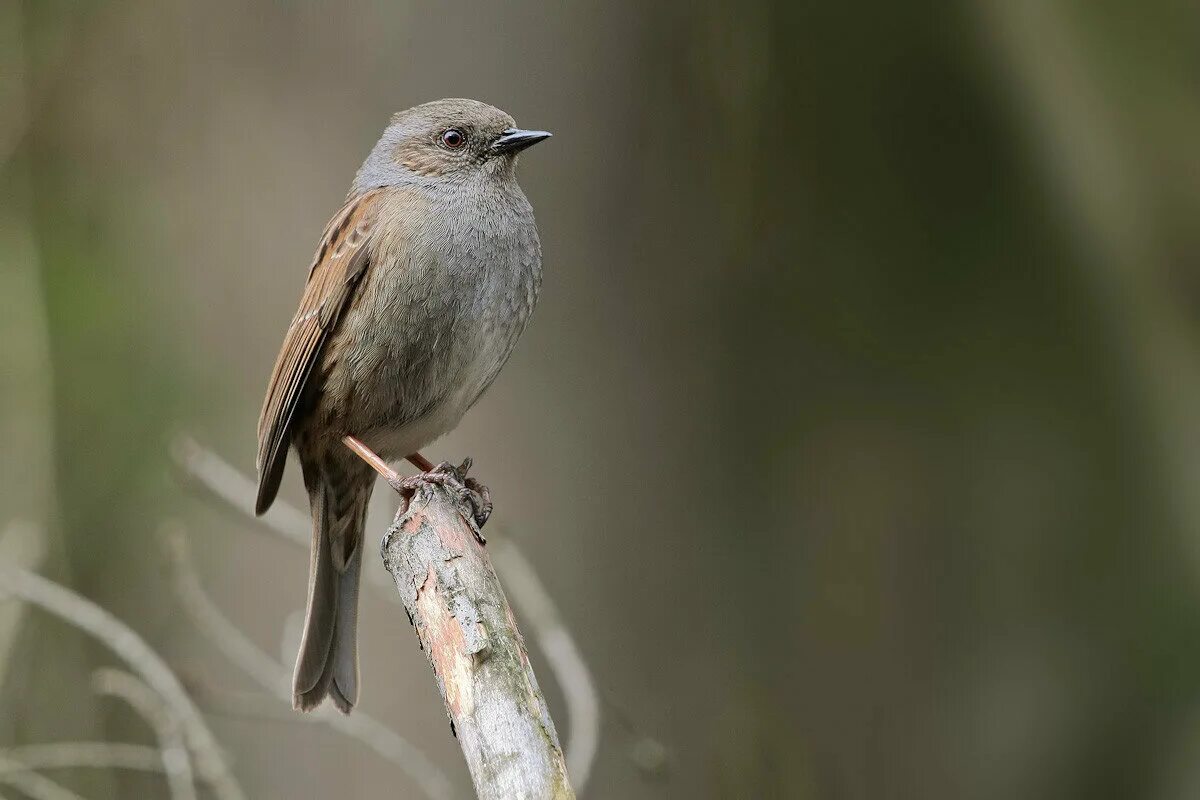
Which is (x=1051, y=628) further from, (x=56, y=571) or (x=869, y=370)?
(x=56, y=571)

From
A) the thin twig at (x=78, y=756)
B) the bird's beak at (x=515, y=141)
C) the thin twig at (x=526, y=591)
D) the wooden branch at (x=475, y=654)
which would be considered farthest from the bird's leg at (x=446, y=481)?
the thin twig at (x=78, y=756)

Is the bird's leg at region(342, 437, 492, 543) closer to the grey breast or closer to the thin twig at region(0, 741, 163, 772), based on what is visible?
the grey breast

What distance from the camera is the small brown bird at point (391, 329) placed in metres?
4.05

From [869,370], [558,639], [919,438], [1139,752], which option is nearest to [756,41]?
[869,370]

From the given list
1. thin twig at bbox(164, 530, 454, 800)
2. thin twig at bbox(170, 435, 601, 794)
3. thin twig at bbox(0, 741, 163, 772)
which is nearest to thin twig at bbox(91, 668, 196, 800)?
thin twig at bbox(0, 741, 163, 772)

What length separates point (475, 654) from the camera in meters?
2.86

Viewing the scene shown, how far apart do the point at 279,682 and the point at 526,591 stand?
2.70 ft

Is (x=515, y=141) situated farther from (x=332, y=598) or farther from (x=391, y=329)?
(x=332, y=598)

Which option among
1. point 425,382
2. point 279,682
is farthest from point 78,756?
point 425,382

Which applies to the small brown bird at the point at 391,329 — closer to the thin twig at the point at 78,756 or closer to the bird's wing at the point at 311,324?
the bird's wing at the point at 311,324

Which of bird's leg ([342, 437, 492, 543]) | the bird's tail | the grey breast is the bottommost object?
the bird's tail

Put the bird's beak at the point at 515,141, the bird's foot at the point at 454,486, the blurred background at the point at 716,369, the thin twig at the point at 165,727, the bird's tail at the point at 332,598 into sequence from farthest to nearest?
the blurred background at the point at 716,369 < the bird's beak at the point at 515,141 < the bird's tail at the point at 332,598 < the thin twig at the point at 165,727 < the bird's foot at the point at 454,486

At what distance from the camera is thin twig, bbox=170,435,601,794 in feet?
13.2

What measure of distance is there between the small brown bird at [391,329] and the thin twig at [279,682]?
0.61ft
